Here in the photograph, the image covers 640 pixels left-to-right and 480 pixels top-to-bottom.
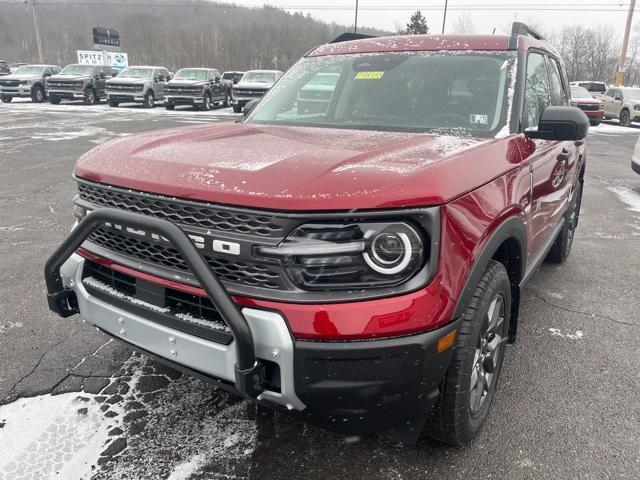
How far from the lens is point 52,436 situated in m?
2.37

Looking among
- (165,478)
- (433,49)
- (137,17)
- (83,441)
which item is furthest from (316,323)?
(137,17)

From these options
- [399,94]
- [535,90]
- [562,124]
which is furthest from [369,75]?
[562,124]

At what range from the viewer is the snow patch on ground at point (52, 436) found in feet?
7.11

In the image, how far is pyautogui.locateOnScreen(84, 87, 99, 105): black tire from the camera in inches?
952

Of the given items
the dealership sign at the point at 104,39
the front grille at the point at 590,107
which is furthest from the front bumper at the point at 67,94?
the front grille at the point at 590,107

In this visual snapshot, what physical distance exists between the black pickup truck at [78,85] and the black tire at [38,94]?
1060 millimetres

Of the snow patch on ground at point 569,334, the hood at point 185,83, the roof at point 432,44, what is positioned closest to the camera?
the roof at point 432,44

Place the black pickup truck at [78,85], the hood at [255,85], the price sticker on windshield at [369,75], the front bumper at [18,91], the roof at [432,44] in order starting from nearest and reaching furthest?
the roof at [432,44] < the price sticker on windshield at [369,75] < the hood at [255,85] < the black pickup truck at [78,85] < the front bumper at [18,91]

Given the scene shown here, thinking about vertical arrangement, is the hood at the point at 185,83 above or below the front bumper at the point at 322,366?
above

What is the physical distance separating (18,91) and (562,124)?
28.2m

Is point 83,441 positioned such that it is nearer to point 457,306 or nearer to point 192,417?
point 192,417

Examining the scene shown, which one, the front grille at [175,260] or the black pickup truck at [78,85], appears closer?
the front grille at [175,260]

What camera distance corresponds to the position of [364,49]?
3516 millimetres

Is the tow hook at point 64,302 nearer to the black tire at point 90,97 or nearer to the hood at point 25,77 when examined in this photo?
the black tire at point 90,97
